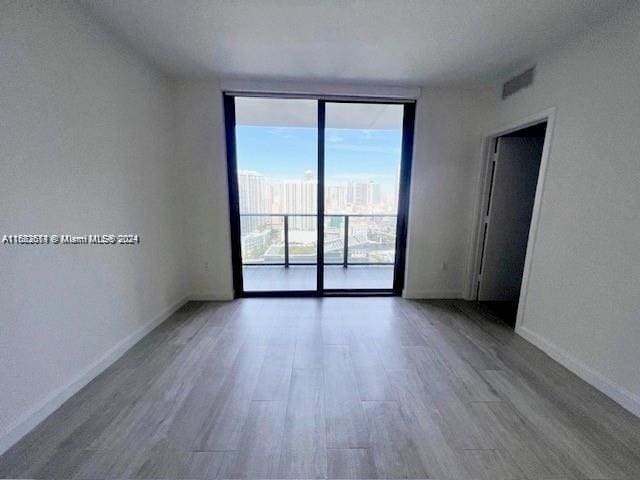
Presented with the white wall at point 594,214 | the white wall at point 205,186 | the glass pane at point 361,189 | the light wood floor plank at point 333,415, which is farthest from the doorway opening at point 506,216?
the white wall at point 205,186

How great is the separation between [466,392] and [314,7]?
2.77m

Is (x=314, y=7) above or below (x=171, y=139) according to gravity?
above

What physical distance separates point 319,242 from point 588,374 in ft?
8.57

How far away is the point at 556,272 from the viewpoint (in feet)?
6.79

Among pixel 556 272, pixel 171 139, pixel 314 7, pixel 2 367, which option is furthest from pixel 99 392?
pixel 556 272

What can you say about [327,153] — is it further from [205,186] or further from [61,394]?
[61,394]

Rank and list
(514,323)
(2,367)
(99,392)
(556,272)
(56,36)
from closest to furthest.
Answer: (2,367) → (56,36) → (99,392) → (556,272) → (514,323)

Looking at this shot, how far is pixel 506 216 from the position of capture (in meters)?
3.03

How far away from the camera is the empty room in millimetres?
1298

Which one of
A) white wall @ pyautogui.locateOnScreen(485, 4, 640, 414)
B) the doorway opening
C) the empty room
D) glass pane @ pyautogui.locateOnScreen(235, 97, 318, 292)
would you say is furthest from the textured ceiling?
the doorway opening

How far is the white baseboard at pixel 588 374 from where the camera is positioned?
1.54 m

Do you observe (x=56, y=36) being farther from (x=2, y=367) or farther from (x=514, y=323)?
(x=514, y=323)

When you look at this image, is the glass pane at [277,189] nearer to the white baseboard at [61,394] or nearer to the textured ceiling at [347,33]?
the textured ceiling at [347,33]

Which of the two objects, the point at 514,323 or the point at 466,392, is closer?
the point at 466,392
